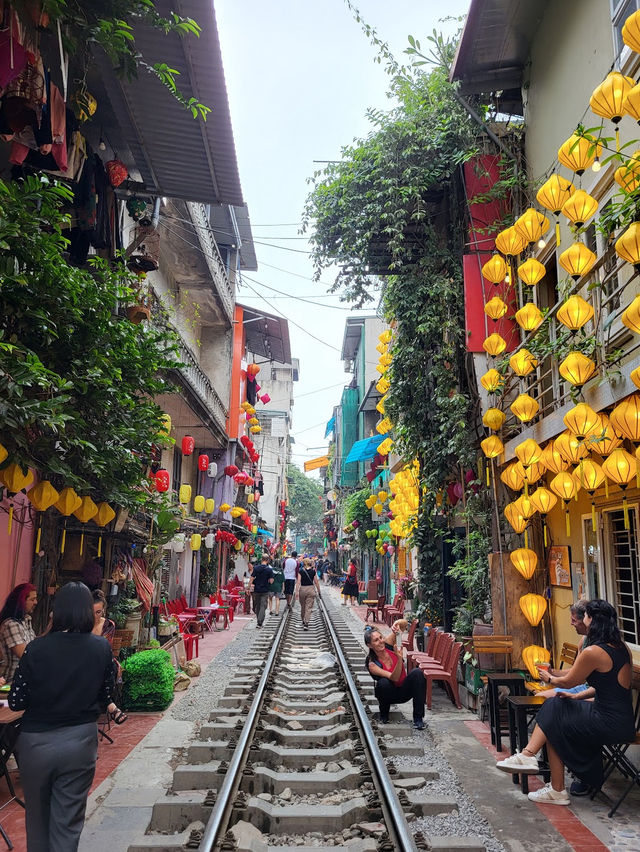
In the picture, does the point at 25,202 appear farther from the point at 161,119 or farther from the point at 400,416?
the point at 400,416

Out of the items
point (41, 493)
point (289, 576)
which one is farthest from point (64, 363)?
point (289, 576)

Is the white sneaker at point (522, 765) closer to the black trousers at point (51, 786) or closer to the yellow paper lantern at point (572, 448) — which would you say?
the yellow paper lantern at point (572, 448)

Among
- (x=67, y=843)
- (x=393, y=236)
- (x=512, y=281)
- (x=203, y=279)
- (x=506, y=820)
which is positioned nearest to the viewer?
(x=67, y=843)

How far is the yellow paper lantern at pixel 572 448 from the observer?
6410 millimetres

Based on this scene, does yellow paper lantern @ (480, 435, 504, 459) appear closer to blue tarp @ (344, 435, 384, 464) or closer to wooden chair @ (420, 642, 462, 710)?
wooden chair @ (420, 642, 462, 710)

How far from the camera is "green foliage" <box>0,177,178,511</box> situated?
4789 mm

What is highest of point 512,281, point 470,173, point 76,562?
point 470,173

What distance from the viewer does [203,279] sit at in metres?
19.9

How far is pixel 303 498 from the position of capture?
86.9m

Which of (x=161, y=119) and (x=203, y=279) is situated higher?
(x=203, y=279)

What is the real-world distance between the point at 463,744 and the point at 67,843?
5042 mm

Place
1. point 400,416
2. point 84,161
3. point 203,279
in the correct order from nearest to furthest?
point 84,161, point 400,416, point 203,279

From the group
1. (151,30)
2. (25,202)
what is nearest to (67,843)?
(25,202)

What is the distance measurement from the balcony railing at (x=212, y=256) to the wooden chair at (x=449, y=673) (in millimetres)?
10924
